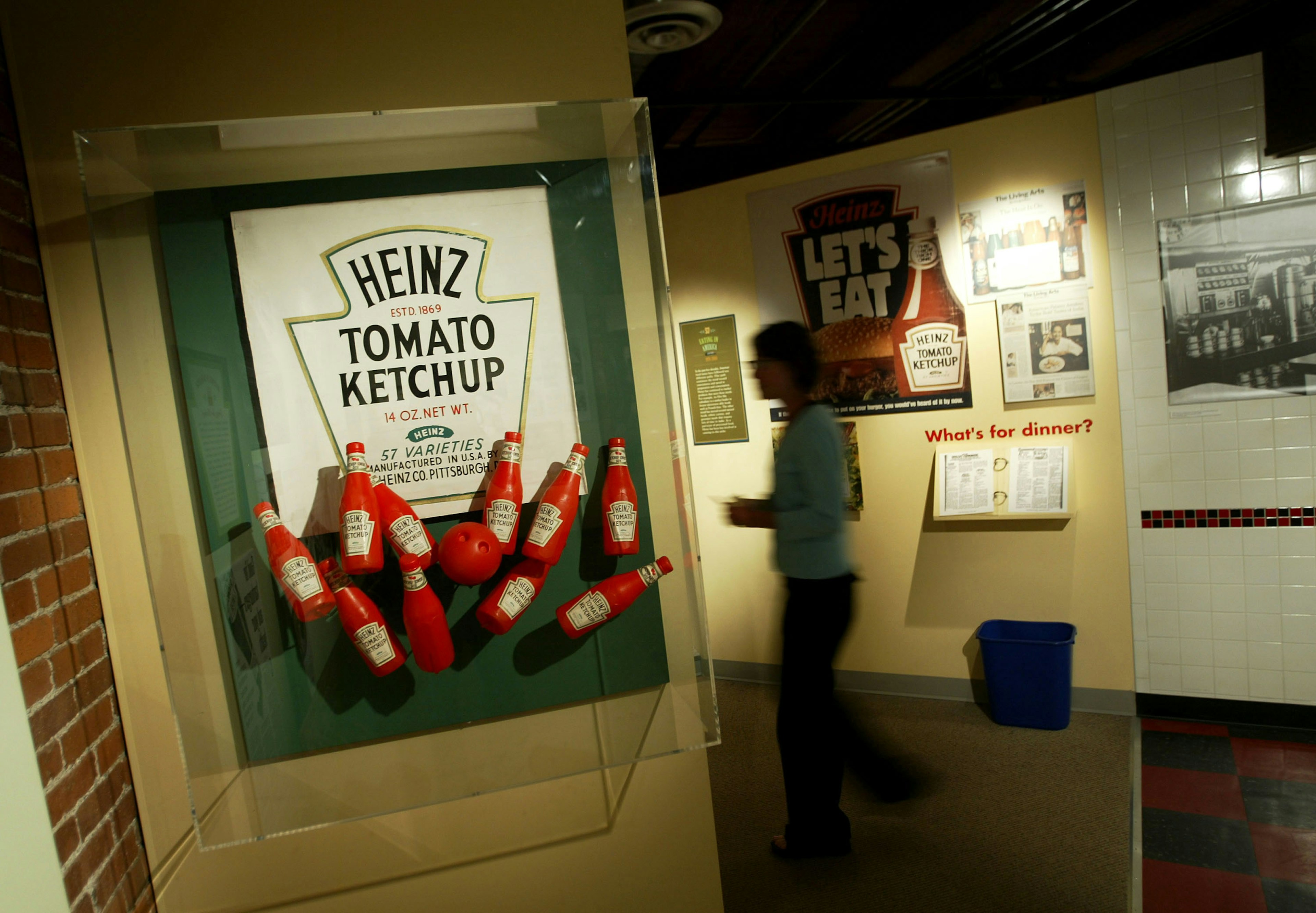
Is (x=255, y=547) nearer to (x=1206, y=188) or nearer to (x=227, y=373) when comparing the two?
(x=227, y=373)

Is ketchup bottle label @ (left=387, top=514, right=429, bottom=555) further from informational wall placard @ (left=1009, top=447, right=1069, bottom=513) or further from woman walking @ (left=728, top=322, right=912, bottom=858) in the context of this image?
informational wall placard @ (left=1009, top=447, right=1069, bottom=513)

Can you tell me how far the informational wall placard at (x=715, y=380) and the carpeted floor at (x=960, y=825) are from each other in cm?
145

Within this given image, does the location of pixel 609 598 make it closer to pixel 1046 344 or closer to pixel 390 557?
pixel 390 557

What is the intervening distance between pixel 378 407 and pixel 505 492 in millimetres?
283

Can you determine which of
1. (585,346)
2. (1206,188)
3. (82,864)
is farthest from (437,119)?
(1206,188)

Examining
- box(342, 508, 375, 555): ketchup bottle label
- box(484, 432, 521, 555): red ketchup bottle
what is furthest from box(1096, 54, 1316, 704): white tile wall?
box(342, 508, 375, 555): ketchup bottle label

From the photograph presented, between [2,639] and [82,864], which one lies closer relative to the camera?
[2,639]

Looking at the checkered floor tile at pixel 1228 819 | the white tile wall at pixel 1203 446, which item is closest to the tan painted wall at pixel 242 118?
the checkered floor tile at pixel 1228 819

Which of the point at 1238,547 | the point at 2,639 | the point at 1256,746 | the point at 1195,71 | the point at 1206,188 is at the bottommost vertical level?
the point at 1256,746

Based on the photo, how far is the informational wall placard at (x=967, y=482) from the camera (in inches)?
127

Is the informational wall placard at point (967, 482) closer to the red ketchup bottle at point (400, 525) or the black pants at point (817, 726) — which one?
the black pants at point (817, 726)

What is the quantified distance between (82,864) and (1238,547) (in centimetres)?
367

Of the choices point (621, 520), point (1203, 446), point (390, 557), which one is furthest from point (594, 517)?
point (1203, 446)

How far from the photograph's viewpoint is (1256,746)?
2.83m
